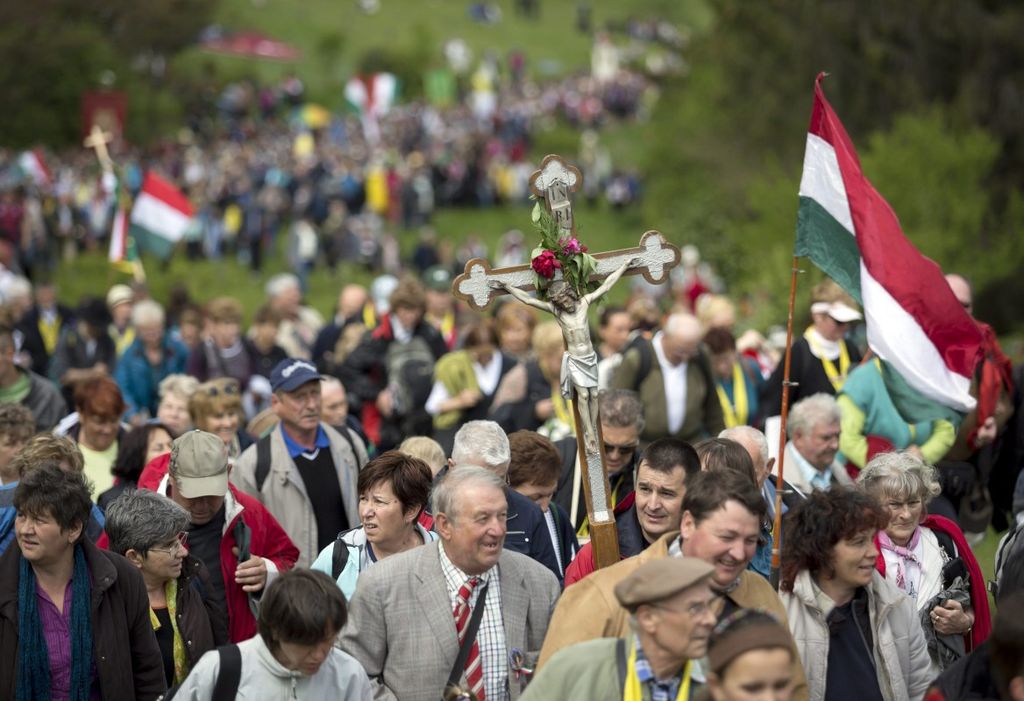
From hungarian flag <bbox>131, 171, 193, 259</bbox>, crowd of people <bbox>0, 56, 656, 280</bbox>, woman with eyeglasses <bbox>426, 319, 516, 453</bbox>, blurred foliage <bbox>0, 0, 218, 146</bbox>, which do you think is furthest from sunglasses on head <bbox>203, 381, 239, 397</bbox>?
blurred foliage <bbox>0, 0, 218, 146</bbox>

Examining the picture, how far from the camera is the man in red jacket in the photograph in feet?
24.0

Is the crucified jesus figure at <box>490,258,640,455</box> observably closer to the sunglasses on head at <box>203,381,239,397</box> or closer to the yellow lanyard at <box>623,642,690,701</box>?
the yellow lanyard at <box>623,642,690,701</box>

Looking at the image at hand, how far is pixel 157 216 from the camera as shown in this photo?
18078 mm

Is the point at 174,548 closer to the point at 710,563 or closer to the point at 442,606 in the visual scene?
the point at 442,606

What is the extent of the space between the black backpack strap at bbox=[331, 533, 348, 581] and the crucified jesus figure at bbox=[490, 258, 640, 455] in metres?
1.15

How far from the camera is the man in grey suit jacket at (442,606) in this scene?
19.9ft

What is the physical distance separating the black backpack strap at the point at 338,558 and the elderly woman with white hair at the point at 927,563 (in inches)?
91.8

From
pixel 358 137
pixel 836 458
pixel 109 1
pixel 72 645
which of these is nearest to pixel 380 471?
pixel 72 645

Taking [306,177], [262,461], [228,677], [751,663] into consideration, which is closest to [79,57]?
[306,177]

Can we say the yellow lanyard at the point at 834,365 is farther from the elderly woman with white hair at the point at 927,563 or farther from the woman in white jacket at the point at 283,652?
the woman in white jacket at the point at 283,652

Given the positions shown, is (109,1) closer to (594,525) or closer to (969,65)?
(969,65)

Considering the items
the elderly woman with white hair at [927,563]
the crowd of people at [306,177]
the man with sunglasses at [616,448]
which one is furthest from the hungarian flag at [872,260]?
the crowd of people at [306,177]

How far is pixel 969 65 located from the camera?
29641mm

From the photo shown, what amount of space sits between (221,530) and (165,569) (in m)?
0.70
